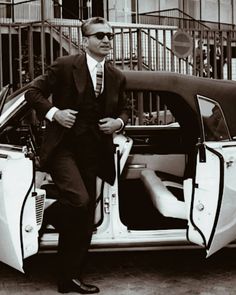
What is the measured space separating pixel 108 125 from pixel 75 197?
0.56 m

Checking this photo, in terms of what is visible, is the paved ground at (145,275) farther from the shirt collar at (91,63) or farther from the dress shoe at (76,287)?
the shirt collar at (91,63)

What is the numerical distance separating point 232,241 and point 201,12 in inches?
1207

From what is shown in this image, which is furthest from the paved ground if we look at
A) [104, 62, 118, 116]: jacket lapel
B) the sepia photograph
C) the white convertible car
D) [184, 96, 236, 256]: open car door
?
[104, 62, 118, 116]: jacket lapel

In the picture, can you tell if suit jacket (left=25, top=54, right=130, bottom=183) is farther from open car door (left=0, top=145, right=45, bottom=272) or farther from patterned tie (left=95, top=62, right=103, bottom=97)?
open car door (left=0, top=145, right=45, bottom=272)

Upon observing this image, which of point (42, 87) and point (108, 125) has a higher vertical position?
point (42, 87)

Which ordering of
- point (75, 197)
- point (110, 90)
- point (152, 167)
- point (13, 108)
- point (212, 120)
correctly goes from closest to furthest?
1. point (75, 197)
2. point (110, 90)
3. point (212, 120)
4. point (13, 108)
5. point (152, 167)

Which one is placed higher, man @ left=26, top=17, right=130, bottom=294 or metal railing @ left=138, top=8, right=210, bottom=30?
metal railing @ left=138, top=8, right=210, bottom=30

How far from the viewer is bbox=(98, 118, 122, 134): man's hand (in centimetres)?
475

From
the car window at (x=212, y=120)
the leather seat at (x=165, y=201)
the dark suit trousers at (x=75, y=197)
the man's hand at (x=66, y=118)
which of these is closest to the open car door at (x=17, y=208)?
the dark suit trousers at (x=75, y=197)

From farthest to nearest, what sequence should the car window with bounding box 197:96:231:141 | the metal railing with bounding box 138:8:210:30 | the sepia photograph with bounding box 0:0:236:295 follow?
the metal railing with bounding box 138:8:210:30, the car window with bounding box 197:96:231:141, the sepia photograph with bounding box 0:0:236:295

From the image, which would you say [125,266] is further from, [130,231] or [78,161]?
[78,161]

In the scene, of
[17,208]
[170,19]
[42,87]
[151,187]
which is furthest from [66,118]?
[170,19]

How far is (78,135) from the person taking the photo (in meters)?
4.79

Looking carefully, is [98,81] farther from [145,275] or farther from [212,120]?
[145,275]
